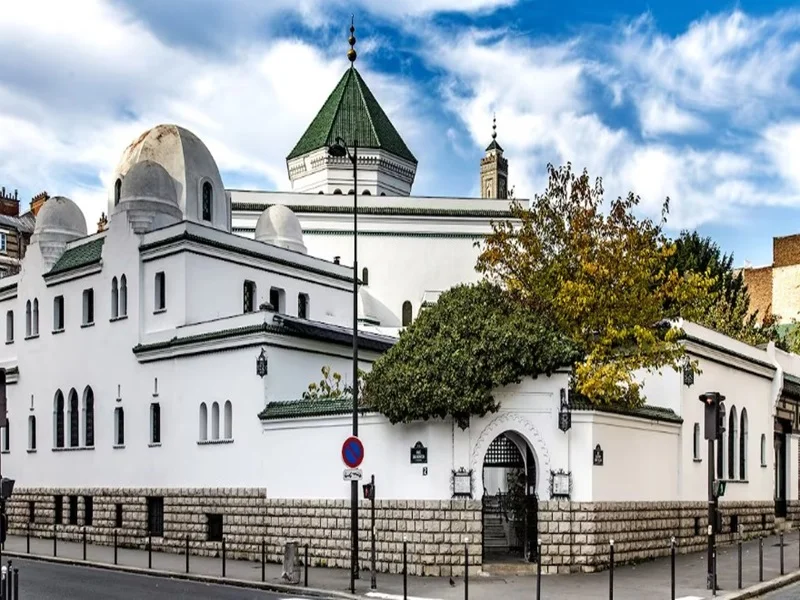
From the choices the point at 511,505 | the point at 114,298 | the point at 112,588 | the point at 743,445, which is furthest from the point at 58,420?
the point at 743,445

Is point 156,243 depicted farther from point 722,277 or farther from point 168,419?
point 722,277

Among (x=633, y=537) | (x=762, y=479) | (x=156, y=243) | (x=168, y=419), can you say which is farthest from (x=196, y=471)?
(x=762, y=479)

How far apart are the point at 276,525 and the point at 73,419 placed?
38.5 feet

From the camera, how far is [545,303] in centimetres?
2697

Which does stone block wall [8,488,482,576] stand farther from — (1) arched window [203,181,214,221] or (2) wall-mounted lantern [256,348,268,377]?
(1) arched window [203,181,214,221]

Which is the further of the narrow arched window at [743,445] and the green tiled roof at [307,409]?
the narrow arched window at [743,445]

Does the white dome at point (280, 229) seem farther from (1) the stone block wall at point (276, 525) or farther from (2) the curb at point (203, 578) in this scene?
(2) the curb at point (203, 578)

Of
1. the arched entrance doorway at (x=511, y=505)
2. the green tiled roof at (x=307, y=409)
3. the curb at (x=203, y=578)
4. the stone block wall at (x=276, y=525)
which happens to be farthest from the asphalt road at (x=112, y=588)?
the arched entrance doorway at (x=511, y=505)

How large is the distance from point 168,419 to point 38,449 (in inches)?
318

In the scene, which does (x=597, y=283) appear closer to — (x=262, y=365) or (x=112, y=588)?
(x=262, y=365)

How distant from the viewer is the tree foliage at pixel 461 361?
22281 millimetres

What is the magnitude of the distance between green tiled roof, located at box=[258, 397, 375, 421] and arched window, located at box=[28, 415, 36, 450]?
1311 cm

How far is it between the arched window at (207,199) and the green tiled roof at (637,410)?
680 inches

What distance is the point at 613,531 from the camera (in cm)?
2370
